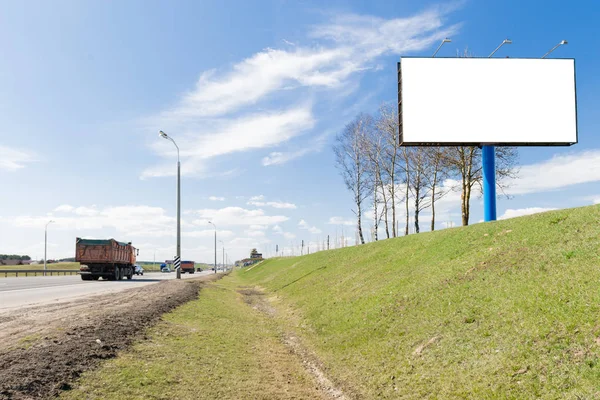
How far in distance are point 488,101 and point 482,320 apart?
55.1ft

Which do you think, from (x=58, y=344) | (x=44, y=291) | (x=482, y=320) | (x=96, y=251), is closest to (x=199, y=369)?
(x=58, y=344)

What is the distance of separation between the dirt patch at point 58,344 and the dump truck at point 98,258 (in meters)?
27.5

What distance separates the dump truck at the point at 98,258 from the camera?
4038 cm

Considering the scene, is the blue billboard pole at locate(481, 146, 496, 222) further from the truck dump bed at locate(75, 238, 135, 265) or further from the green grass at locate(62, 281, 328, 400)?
the truck dump bed at locate(75, 238, 135, 265)

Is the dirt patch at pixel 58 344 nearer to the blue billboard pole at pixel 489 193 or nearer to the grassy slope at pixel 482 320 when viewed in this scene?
the grassy slope at pixel 482 320

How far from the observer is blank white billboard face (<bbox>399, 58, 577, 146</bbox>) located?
2258 cm

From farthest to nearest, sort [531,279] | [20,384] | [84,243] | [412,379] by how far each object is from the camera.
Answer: [84,243] < [531,279] < [412,379] < [20,384]

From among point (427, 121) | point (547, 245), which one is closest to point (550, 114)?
point (427, 121)

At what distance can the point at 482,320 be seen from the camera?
8992 mm

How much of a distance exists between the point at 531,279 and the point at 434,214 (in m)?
28.5

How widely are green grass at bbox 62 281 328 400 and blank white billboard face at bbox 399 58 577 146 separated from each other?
14.9m

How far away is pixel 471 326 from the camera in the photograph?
353 inches

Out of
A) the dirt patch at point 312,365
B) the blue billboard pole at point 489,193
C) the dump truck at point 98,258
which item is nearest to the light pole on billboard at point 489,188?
the blue billboard pole at point 489,193

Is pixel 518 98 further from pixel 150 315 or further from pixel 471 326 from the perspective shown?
pixel 150 315
